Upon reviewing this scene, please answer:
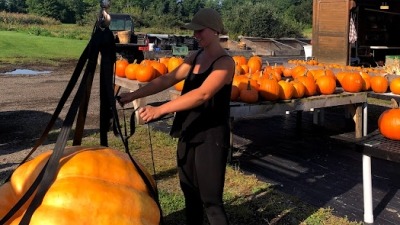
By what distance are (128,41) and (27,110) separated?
1134 cm

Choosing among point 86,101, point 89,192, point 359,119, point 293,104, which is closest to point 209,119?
point 86,101

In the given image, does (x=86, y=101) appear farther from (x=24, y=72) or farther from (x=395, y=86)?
(x=24, y=72)

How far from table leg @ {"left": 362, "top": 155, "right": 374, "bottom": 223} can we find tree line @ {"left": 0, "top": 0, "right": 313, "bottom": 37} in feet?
66.0

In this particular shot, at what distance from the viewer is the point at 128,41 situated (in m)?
20.4

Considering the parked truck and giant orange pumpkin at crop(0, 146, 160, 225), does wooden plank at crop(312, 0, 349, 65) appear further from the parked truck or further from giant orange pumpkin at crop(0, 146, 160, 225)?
giant orange pumpkin at crop(0, 146, 160, 225)

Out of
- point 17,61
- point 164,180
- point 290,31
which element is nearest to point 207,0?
Answer: point 290,31

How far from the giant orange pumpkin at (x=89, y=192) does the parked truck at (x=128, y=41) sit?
16.1 metres

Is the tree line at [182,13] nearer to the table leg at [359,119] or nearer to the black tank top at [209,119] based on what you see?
the table leg at [359,119]

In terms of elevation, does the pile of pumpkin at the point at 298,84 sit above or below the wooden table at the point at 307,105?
above

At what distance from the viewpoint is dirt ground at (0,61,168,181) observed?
646 cm

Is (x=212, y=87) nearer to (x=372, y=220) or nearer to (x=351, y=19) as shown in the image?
(x=372, y=220)

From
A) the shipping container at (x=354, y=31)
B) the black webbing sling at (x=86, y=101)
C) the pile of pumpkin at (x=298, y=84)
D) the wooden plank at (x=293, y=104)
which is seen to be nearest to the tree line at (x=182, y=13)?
the shipping container at (x=354, y=31)

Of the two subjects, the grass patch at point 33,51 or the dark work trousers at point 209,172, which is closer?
the dark work trousers at point 209,172

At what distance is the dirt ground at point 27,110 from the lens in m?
6.46
